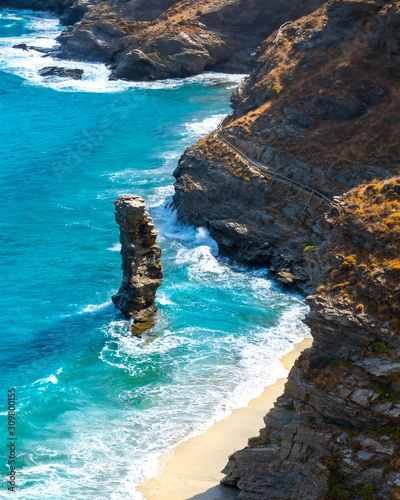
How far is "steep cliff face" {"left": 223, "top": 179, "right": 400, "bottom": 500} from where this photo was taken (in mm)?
24219

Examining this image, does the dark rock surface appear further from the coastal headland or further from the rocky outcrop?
the rocky outcrop

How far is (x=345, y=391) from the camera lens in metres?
24.8

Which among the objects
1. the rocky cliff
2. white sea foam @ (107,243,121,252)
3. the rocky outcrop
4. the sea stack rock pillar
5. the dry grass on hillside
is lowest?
white sea foam @ (107,243,121,252)

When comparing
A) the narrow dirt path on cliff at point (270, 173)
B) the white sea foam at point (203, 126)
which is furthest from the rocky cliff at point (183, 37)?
the narrow dirt path on cliff at point (270, 173)

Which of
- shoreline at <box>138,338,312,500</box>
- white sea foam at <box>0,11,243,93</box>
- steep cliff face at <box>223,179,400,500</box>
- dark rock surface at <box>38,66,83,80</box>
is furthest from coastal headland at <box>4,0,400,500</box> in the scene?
dark rock surface at <box>38,66,83,80</box>

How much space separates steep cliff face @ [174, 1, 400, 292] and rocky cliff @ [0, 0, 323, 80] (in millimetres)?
39861

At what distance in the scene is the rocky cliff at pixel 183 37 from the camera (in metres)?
105

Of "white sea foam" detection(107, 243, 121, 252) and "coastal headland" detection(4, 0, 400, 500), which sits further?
"white sea foam" detection(107, 243, 121, 252)

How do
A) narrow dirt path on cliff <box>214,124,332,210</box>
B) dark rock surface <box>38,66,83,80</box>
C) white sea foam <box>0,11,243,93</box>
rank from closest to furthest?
narrow dirt path on cliff <box>214,124,332,210</box>
white sea foam <box>0,11,243,93</box>
dark rock surface <box>38,66,83,80</box>

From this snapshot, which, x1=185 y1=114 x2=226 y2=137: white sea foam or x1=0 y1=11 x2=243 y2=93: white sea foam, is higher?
x1=0 y1=11 x2=243 y2=93: white sea foam

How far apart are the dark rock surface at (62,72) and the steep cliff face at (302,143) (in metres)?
50.5

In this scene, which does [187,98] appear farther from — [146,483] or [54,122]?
[146,483]

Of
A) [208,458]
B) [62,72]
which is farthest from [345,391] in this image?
[62,72]

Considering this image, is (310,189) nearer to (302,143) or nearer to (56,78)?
(302,143)
